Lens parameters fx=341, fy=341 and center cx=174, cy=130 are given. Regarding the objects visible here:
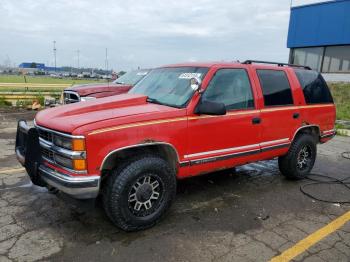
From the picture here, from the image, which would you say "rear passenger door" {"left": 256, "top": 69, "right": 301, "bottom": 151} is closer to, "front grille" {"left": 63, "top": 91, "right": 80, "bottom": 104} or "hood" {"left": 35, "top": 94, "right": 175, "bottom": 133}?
"hood" {"left": 35, "top": 94, "right": 175, "bottom": 133}

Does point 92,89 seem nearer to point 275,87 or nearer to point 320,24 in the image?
point 275,87

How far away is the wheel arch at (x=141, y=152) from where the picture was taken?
3.63 metres

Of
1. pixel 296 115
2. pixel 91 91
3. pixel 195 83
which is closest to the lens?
pixel 195 83

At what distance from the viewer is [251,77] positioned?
4.96 meters

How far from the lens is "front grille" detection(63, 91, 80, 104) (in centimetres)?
904

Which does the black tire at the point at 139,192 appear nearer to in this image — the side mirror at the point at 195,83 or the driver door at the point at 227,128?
the driver door at the point at 227,128

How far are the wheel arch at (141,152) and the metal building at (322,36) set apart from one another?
22.9 m

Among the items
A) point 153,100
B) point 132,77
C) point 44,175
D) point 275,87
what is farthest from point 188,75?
point 132,77

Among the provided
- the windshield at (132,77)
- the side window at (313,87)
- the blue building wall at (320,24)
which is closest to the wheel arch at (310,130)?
the side window at (313,87)

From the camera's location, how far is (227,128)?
4504 mm

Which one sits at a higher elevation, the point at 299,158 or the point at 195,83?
the point at 195,83

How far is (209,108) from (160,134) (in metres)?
0.68

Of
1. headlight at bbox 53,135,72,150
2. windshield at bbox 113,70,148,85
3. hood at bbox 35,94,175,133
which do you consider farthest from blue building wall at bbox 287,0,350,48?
headlight at bbox 53,135,72,150

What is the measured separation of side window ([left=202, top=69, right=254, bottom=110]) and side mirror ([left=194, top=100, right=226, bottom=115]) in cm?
26
